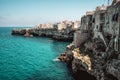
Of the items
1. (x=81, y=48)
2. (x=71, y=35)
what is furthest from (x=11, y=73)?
(x=71, y=35)

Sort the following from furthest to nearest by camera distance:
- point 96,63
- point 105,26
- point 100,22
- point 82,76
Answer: point 100,22
point 105,26
point 82,76
point 96,63

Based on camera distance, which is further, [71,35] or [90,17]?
[71,35]

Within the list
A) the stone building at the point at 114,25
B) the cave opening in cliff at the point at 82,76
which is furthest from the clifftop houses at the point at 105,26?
the cave opening in cliff at the point at 82,76

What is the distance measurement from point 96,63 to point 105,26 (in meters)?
12.6

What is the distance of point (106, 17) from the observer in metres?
48.8

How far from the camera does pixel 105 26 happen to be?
4984 cm

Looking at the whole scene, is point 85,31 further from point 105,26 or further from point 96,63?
point 96,63

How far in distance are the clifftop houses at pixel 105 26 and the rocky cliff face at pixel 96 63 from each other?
180 centimetres

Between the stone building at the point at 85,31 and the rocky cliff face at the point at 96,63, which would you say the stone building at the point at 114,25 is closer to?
the rocky cliff face at the point at 96,63

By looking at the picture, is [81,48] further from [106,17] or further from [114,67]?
[114,67]

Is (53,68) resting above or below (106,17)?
below

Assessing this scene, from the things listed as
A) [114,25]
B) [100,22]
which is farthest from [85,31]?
[114,25]

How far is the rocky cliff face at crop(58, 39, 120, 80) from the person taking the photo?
3506cm

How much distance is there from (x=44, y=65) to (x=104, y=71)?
76.3 ft
